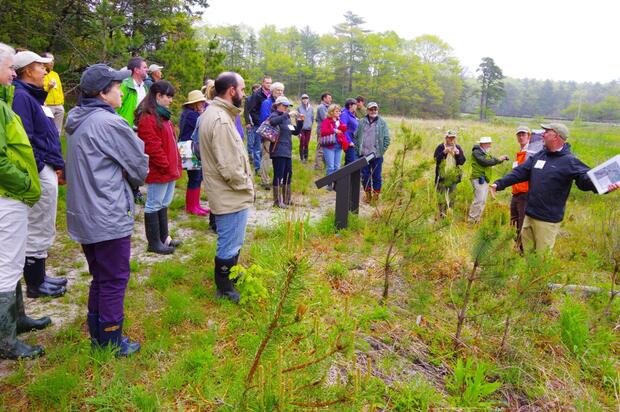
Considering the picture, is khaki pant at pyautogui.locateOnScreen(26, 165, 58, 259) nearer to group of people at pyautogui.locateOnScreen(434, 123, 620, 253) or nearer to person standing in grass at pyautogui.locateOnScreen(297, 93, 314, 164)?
A: group of people at pyautogui.locateOnScreen(434, 123, 620, 253)

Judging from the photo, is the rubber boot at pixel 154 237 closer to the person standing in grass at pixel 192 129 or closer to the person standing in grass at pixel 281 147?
the person standing in grass at pixel 192 129

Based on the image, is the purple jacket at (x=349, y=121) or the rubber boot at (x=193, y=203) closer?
the rubber boot at (x=193, y=203)

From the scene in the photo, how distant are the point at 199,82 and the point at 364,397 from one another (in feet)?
30.2

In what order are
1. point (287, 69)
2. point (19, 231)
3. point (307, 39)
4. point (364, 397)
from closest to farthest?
point (364, 397), point (19, 231), point (287, 69), point (307, 39)

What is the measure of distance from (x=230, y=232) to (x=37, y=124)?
5.90ft

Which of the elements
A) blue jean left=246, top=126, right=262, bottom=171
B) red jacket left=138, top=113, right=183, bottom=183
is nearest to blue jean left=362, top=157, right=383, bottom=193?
blue jean left=246, top=126, right=262, bottom=171

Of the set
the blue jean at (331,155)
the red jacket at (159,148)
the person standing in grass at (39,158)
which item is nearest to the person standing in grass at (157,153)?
the red jacket at (159,148)

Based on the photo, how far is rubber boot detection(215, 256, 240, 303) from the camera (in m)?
3.67

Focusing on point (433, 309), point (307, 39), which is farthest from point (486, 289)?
point (307, 39)

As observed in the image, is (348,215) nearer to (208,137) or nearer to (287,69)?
(208,137)

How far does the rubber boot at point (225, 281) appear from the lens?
144 inches

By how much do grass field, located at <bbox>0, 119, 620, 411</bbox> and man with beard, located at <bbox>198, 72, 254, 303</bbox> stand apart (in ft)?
1.34

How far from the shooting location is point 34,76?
10.3 ft

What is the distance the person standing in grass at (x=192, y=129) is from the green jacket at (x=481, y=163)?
14.9ft
